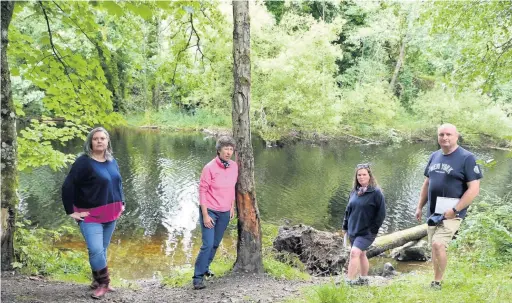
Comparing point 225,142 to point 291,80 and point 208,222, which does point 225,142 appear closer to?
point 208,222

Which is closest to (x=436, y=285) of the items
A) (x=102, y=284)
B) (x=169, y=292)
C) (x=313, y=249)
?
(x=169, y=292)

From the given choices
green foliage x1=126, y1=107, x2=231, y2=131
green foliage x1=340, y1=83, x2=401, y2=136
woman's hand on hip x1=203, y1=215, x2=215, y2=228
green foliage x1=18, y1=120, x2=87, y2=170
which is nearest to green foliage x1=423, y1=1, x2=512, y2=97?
woman's hand on hip x1=203, y1=215, x2=215, y2=228

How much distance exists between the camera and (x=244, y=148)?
5.41 metres

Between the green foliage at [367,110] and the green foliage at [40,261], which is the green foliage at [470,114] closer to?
the green foliage at [367,110]

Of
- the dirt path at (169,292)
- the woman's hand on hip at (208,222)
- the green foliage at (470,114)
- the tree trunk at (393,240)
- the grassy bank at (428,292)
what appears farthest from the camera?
the green foliage at (470,114)

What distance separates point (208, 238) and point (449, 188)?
294cm

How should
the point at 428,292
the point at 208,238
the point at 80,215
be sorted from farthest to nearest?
1. the point at 208,238
2. the point at 428,292
3. the point at 80,215

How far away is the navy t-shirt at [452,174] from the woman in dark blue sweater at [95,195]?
3753mm

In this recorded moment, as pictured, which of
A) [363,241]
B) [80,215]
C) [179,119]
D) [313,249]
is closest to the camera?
[80,215]

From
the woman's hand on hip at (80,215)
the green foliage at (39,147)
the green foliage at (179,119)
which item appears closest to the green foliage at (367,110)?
Result: the green foliage at (179,119)

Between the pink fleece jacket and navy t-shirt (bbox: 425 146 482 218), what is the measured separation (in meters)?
2.47

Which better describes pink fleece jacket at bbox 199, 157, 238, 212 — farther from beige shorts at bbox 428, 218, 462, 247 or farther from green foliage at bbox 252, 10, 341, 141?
green foliage at bbox 252, 10, 341, 141

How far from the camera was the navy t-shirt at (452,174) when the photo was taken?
4.65 metres

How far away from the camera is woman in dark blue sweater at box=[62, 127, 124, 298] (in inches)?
171
